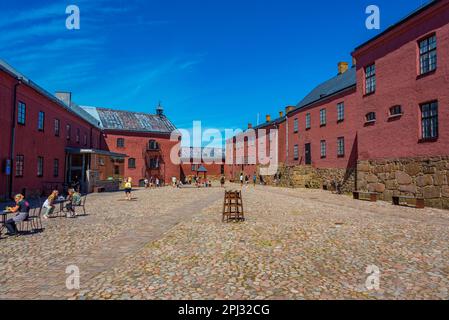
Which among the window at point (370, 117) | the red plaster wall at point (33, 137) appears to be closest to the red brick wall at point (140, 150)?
the red plaster wall at point (33, 137)

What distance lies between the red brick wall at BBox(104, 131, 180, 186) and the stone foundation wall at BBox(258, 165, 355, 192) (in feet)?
52.5

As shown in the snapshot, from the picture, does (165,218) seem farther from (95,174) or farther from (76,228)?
(95,174)

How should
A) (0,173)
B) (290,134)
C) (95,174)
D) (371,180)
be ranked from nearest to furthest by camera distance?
(0,173) < (371,180) < (95,174) < (290,134)

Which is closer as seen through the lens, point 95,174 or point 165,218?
point 165,218

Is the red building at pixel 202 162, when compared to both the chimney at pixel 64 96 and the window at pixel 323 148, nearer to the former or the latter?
the chimney at pixel 64 96

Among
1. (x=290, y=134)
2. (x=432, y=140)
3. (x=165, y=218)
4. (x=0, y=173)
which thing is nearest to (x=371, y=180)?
(x=432, y=140)

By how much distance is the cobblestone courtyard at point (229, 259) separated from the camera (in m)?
4.65

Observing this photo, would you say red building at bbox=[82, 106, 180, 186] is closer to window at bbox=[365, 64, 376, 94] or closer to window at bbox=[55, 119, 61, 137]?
window at bbox=[55, 119, 61, 137]

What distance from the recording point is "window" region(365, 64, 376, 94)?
20219 millimetres

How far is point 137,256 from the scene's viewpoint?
6602mm

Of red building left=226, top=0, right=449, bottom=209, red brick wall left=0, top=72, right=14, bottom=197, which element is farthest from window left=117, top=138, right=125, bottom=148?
red building left=226, top=0, right=449, bottom=209

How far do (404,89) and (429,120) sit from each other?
250 centimetres

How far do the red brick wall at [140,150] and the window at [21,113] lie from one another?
23.2 meters
